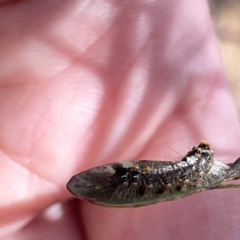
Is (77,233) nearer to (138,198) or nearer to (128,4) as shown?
(138,198)

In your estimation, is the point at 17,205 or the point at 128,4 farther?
the point at 128,4

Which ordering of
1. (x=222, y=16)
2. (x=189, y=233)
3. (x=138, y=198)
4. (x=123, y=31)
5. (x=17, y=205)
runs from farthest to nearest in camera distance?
(x=222, y=16) < (x=123, y=31) < (x=17, y=205) < (x=189, y=233) < (x=138, y=198)

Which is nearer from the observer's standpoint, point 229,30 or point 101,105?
point 101,105

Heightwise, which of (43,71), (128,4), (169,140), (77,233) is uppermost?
(128,4)

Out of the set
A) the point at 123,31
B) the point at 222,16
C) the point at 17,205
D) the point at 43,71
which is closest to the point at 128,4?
the point at 123,31
